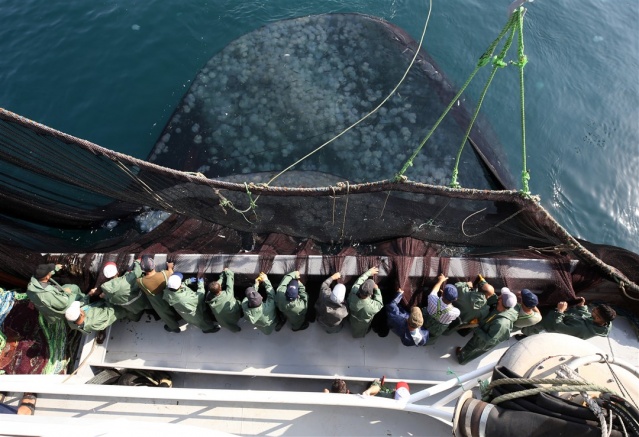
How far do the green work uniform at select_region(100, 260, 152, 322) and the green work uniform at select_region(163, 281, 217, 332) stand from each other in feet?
1.74

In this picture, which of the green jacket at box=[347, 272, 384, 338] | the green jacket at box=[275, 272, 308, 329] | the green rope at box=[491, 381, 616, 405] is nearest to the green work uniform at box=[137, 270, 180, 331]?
the green jacket at box=[275, 272, 308, 329]

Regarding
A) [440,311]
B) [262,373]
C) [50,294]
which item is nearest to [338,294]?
[440,311]

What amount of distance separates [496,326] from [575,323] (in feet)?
3.37

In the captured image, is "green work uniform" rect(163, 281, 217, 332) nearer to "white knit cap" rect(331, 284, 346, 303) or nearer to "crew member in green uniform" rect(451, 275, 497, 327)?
"white knit cap" rect(331, 284, 346, 303)

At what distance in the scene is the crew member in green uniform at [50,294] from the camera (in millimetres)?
4582

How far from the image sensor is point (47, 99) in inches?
335

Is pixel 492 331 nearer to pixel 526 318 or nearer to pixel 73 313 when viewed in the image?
pixel 526 318

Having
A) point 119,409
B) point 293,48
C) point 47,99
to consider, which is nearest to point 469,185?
point 293,48

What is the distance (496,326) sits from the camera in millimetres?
4402

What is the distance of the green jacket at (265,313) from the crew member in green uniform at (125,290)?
1.36m

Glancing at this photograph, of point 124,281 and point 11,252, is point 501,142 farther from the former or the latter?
point 11,252

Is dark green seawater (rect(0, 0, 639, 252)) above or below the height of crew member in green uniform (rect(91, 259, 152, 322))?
above

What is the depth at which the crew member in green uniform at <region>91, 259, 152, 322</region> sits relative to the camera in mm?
4738

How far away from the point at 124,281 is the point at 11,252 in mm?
1781
